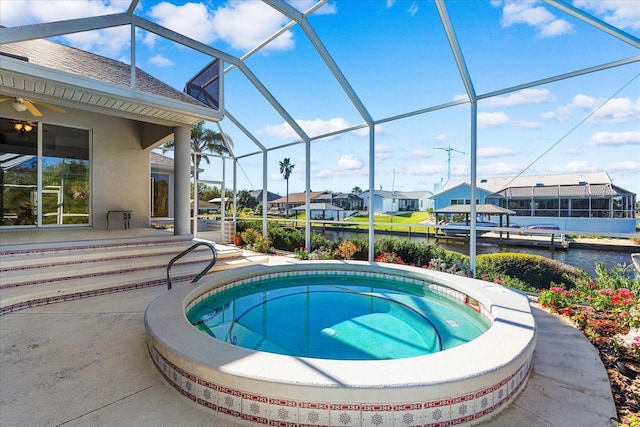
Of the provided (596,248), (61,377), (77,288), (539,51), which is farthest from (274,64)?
(596,248)

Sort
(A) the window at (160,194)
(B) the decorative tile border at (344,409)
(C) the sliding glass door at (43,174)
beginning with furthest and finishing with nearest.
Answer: (A) the window at (160,194)
(C) the sliding glass door at (43,174)
(B) the decorative tile border at (344,409)

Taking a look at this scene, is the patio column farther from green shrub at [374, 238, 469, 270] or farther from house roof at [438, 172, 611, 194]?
house roof at [438, 172, 611, 194]

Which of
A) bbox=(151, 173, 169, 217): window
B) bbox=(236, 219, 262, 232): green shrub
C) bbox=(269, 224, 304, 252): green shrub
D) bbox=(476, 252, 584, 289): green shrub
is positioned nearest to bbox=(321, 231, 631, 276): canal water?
bbox=(476, 252, 584, 289): green shrub

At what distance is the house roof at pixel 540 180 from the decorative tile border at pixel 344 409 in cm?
471

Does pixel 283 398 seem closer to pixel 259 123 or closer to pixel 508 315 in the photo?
pixel 508 315

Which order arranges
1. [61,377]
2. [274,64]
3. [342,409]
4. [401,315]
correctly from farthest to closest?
[274,64] < [401,315] < [61,377] < [342,409]

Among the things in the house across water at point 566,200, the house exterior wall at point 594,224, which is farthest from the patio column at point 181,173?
the house exterior wall at point 594,224

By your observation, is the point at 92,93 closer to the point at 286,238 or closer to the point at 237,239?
the point at 286,238

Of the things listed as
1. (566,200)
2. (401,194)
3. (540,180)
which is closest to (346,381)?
(566,200)

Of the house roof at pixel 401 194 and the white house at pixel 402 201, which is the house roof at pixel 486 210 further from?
the house roof at pixel 401 194

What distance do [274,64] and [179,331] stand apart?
6725 mm

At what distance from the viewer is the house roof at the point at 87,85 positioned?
516cm

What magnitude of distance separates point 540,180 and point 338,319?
4598mm

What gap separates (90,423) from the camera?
2.28 meters
